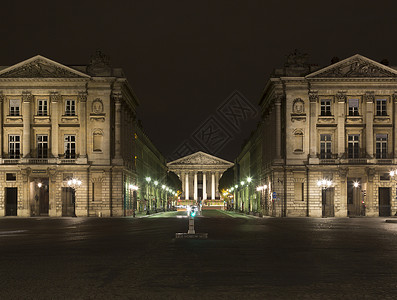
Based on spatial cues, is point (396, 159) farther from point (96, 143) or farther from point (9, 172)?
point (9, 172)

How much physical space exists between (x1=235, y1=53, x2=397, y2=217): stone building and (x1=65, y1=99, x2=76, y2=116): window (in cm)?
2563

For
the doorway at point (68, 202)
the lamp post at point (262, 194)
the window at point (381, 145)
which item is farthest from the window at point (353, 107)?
the doorway at point (68, 202)

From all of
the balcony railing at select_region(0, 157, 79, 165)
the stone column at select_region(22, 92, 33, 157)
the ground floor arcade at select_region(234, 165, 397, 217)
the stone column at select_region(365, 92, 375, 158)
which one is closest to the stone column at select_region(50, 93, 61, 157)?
the balcony railing at select_region(0, 157, 79, 165)

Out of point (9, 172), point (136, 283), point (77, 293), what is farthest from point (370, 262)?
point (9, 172)

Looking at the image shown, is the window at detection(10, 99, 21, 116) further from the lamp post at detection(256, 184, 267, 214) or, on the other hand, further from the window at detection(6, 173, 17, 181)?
the lamp post at detection(256, 184, 267, 214)

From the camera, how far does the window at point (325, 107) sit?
70.6 meters

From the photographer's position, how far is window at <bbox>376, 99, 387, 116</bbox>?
70.2 metres

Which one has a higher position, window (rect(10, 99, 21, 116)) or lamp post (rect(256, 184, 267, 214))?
window (rect(10, 99, 21, 116))

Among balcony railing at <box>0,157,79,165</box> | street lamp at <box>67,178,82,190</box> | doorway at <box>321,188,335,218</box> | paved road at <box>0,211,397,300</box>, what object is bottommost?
doorway at <box>321,188,335,218</box>

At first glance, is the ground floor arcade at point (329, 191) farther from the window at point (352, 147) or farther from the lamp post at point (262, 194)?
the lamp post at point (262, 194)

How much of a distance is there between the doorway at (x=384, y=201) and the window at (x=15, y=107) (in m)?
47.1

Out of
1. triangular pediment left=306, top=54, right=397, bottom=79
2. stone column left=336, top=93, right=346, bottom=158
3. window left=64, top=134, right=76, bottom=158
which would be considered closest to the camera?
triangular pediment left=306, top=54, right=397, bottom=79

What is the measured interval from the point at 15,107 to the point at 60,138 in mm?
7123

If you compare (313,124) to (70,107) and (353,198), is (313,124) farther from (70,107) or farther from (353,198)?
(70,107)
